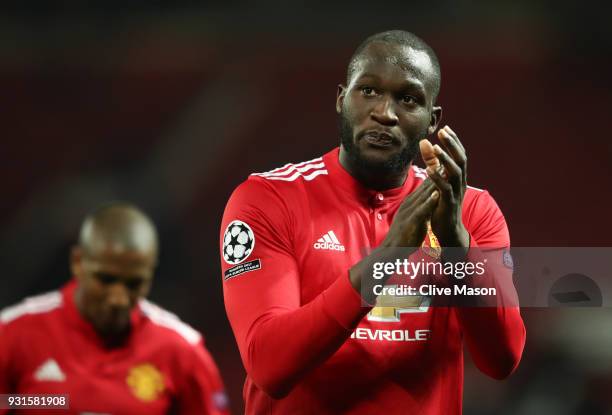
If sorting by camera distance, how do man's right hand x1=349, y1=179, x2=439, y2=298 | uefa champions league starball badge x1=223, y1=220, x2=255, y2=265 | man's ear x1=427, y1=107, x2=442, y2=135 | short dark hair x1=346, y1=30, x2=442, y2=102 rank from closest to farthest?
man's right hand x1=349, y1=179, x2=439, y2=298 < uefa champions league starball badge x1=223, y1=220, x2=255, y2=265 < short dark hair x1=346, y1=30, x2=442, y2=102 < man's ear x1=427, y1=107, x2=442, y2=135

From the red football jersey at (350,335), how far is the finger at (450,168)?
0.77ft

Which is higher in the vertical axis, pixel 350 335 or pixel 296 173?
pixel 296 173

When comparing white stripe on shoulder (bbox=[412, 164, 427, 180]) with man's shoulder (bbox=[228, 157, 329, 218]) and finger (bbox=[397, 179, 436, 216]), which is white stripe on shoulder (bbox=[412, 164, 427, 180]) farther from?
finger (bbox=[397, 179, 436, 216])

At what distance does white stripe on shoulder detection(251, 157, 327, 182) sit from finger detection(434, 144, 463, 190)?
0.54 meters

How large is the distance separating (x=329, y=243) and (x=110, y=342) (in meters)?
1.07

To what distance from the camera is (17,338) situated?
288 cm

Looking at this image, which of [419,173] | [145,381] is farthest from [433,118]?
[145,381]

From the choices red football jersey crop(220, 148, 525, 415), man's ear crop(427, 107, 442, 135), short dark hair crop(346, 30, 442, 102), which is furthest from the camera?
man's ear crop(427, 107, 442, 135)

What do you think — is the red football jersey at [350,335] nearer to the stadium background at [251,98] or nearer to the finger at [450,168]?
the finger at [450,168]

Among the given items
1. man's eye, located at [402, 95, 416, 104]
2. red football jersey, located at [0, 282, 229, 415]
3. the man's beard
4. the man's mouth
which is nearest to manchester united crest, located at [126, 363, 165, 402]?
red football jersey, located at [0, 282, 229, 415]

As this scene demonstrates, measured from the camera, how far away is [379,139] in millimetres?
2318

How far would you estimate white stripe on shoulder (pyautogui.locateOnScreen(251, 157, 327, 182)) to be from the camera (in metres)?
2.44

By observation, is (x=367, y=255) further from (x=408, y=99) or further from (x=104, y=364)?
(x=104, y=364)

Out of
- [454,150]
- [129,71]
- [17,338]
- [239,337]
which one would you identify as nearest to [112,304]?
[17,338]
